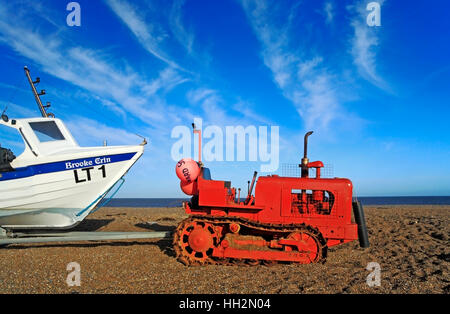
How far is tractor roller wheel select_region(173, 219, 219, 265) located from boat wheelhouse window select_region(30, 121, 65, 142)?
5430mm

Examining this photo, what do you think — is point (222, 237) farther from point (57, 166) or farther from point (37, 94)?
point (37, 94)

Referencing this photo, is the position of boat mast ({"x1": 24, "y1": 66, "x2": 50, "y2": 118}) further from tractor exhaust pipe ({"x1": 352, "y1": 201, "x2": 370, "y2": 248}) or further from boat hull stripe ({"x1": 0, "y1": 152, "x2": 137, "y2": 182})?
tractor exhaust pipe ({"x1": 352, "y1": 201, "x2": 370, "y2": 248})

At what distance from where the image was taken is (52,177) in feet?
26.0

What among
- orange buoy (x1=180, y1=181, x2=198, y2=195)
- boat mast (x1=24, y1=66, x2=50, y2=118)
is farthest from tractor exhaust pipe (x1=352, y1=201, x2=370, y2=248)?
boat mast (x1=24, y1=66, x2=50, y2=118)

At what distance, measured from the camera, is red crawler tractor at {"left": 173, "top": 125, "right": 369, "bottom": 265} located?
21.1 ft

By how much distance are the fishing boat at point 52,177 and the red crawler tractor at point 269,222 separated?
2.58 meters

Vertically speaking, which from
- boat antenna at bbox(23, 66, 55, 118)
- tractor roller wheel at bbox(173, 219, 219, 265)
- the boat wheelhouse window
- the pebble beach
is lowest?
the pebble beach

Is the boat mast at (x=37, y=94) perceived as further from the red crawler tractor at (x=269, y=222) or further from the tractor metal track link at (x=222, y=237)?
the tractor metal track link at (x=222, y=237)

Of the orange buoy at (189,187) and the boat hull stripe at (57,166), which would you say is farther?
the boat hull stripe at (57,166)

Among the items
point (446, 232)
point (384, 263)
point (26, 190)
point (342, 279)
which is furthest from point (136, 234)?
point (446, 232)

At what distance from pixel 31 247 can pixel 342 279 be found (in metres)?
8.67

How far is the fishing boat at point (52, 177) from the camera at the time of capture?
7.82 meters

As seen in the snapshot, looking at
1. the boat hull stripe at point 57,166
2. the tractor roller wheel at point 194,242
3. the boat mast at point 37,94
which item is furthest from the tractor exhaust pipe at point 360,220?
the boat mast at point 37,94

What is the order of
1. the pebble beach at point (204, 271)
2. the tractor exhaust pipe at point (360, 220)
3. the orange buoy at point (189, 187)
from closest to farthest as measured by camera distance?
the pebble beach at point (204, 271) < the tractor exhaust pipe at point (360, 220) < the orange buoy at point (189, 187)
